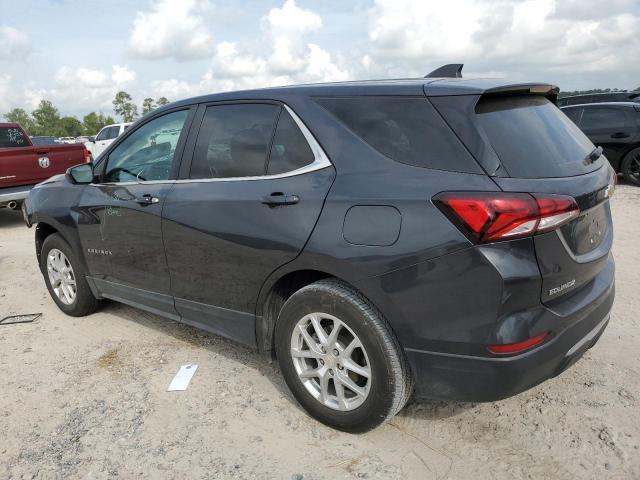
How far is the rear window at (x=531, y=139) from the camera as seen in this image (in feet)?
7.63

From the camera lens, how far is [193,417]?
120 inches

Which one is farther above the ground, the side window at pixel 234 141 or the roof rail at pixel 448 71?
the roof rail at pixel 448 71

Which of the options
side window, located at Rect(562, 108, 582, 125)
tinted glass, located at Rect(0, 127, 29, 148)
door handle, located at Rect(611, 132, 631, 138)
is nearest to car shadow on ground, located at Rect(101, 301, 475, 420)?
tinted glass, located at Rect(0, 127, 29, 148)

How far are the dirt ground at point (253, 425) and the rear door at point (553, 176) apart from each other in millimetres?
836

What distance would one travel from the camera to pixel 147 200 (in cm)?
355

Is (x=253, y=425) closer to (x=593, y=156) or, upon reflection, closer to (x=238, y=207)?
(x=238, y=207)

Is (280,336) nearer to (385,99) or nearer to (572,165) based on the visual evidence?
(385,99)

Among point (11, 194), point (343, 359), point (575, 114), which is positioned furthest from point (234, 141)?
point (575, 114)

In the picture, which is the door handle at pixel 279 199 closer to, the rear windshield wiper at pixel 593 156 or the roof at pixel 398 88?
the roof at pixel 398 88

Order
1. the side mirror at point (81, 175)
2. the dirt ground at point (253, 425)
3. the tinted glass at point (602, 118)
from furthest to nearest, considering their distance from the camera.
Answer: the tinted glass at point (602, 118)
the side mirror at point (81, 175)
the dirt ground at point (253, 425)

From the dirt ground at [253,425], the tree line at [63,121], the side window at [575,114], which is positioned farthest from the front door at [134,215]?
the tree line at [63,121]

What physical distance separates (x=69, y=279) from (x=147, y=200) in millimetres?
1573

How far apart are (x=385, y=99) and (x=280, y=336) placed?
137 centimetres

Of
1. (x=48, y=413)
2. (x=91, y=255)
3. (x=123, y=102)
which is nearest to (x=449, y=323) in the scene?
(x=48, y=413)
